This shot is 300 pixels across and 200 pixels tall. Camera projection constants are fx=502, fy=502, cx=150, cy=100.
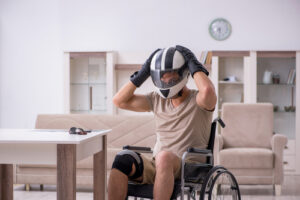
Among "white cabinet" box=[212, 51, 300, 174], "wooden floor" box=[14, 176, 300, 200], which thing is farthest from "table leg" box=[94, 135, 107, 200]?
"white cabinet" box=[212, 51, 300, 174]

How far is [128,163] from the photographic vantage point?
246 centimetres

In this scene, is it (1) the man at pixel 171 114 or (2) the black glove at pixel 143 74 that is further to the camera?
(2) the black glove at pixel 143 74

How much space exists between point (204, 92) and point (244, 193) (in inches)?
Result: 95.6

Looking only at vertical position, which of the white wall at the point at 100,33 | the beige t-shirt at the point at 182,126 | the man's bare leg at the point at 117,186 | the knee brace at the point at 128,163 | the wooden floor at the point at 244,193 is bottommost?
the wooden floor at the point at 244,193

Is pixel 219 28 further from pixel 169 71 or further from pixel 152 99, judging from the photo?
pixel 169 71

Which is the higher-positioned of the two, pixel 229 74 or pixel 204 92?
pixel 229 74

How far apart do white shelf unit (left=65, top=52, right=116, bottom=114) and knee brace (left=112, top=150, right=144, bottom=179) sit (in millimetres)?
4008

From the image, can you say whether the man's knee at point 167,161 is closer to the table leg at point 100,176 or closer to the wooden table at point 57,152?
the wooden table at point 57,152

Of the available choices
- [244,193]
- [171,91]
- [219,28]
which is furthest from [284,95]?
[171,91]

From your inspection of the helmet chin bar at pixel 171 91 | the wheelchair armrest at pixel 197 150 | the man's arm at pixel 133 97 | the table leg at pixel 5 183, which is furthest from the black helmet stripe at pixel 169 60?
the table leg at pixel 5 183

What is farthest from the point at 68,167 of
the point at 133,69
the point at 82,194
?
the point at 133,69

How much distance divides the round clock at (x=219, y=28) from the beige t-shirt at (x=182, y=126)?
162 inches

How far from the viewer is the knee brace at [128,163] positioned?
2453 mm

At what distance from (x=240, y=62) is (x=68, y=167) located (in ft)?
14.0
